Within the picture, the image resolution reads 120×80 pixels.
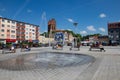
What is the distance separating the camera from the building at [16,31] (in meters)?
71.4

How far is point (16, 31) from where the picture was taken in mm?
80625

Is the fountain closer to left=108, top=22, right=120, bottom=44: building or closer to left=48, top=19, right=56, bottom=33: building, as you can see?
left=108, top=22, right=120, bottom=44: building

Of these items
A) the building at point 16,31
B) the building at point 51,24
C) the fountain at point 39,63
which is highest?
the building at point 51,24

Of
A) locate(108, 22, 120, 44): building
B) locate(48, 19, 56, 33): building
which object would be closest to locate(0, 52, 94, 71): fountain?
locate(108, 22, 120, 44): building

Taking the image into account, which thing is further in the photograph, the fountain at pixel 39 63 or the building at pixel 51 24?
the building at pixel 51 24

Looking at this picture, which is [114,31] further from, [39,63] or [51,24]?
[39,63]

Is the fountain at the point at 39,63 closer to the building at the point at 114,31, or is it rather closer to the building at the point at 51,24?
the building at the point at 114,31

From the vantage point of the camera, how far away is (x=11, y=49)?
2623cm

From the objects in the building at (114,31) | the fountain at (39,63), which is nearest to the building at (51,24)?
the building at (114,31)

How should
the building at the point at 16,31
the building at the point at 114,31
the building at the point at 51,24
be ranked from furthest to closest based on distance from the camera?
the building at the point at 51,24 → the building at the point at 114,31 → the building at the point at 16,31

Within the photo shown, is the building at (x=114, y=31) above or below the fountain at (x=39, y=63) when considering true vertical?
above

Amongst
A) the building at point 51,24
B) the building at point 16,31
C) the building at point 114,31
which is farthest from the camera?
the building at point 51,24

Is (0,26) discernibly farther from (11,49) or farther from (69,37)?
(69,37)

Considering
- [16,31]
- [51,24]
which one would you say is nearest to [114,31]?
[16,31]
